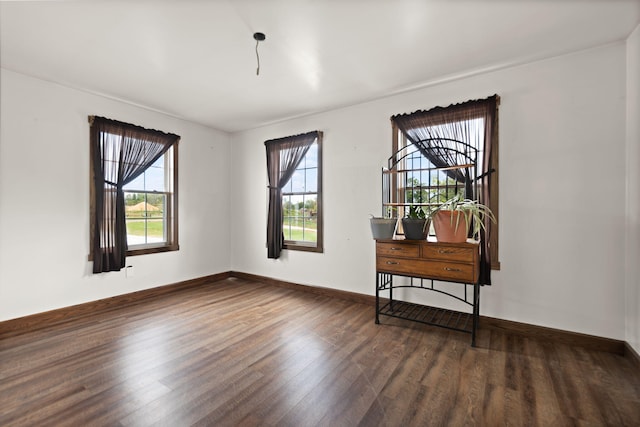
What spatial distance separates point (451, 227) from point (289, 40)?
2160mm

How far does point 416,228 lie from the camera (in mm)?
2857

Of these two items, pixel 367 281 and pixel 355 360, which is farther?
pixel 367 281

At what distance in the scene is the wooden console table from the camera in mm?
2609

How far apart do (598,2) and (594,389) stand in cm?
263

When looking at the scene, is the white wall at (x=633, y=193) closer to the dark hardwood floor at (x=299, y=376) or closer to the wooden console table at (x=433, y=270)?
the dark hardwood floor at (x=299, y=376)

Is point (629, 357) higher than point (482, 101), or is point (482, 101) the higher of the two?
point (482, 101)

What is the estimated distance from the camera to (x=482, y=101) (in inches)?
117

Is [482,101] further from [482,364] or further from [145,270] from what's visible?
[145,270]

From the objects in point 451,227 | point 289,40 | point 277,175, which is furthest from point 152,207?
point 451,227

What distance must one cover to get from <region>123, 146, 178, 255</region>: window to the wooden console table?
10.5ft

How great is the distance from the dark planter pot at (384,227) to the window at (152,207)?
3092 mm

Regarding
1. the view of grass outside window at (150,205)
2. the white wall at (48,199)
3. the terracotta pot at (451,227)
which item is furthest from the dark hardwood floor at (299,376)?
the view of grass outside window at (150,205)

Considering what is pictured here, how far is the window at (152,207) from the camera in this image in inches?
157

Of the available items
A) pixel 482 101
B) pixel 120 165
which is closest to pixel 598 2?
pixel 482 101
